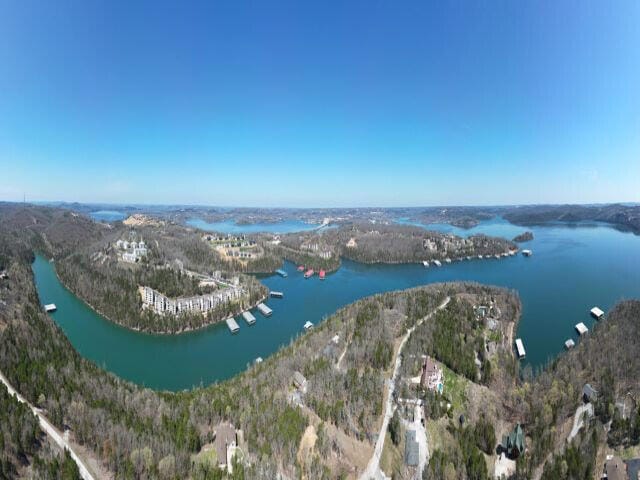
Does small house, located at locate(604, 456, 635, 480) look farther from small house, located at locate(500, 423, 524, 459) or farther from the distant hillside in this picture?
the distant hillside

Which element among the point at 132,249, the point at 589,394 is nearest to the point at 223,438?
the point at 589,394

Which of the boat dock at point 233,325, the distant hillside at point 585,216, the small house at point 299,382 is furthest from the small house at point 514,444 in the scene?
the distant hillside at point 585,216

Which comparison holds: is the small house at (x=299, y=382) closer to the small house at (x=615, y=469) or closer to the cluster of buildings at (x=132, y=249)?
the small house at (x=615, y=469)

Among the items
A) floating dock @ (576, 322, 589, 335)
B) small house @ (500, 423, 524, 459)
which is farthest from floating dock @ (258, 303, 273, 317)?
floating dock @ (576, 322, 589, 335)

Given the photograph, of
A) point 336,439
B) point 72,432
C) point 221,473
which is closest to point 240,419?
point 221,473

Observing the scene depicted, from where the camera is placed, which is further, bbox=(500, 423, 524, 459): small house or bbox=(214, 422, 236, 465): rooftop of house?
bbox=(500, 423, 524, 459): small house

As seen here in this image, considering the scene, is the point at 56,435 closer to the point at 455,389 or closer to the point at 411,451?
the point at 411,451
